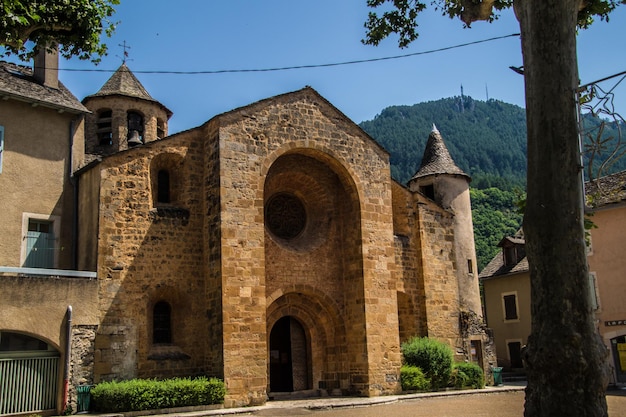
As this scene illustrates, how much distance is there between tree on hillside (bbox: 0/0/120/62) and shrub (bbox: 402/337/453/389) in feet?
A: 46.1

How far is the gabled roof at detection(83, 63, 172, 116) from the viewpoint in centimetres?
2589

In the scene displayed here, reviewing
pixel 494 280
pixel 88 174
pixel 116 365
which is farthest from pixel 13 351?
pixel 494 280

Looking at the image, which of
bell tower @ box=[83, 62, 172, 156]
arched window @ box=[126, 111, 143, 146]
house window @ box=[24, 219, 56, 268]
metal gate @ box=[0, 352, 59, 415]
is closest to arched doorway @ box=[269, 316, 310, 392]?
metal gate @ box=[0, 352, 59, 415]

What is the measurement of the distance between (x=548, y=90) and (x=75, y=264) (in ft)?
50.5

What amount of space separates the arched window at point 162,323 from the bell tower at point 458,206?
12.2 m

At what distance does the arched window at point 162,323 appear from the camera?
18562 millimetres

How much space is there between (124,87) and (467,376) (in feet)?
58.2

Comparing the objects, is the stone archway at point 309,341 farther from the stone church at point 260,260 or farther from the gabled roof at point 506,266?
the gabled roof at point 506,266

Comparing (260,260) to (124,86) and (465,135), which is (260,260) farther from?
(465,135)

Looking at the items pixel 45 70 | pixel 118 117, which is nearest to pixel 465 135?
pixel 118 117

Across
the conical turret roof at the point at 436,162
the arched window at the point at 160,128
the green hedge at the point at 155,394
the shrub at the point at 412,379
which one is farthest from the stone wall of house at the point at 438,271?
the arched window at the point at 160,128

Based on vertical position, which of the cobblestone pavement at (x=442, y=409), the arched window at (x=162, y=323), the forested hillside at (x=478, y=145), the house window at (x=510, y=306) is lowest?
the cobblestone pavement at (x=442, y=409)

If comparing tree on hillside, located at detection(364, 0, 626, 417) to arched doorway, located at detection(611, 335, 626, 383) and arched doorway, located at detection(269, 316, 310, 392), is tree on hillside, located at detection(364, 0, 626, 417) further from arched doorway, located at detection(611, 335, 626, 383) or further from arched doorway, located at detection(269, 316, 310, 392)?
arched doorway, located at detection(611, 335, 626, 383)

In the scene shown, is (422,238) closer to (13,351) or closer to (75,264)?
(75,264)
